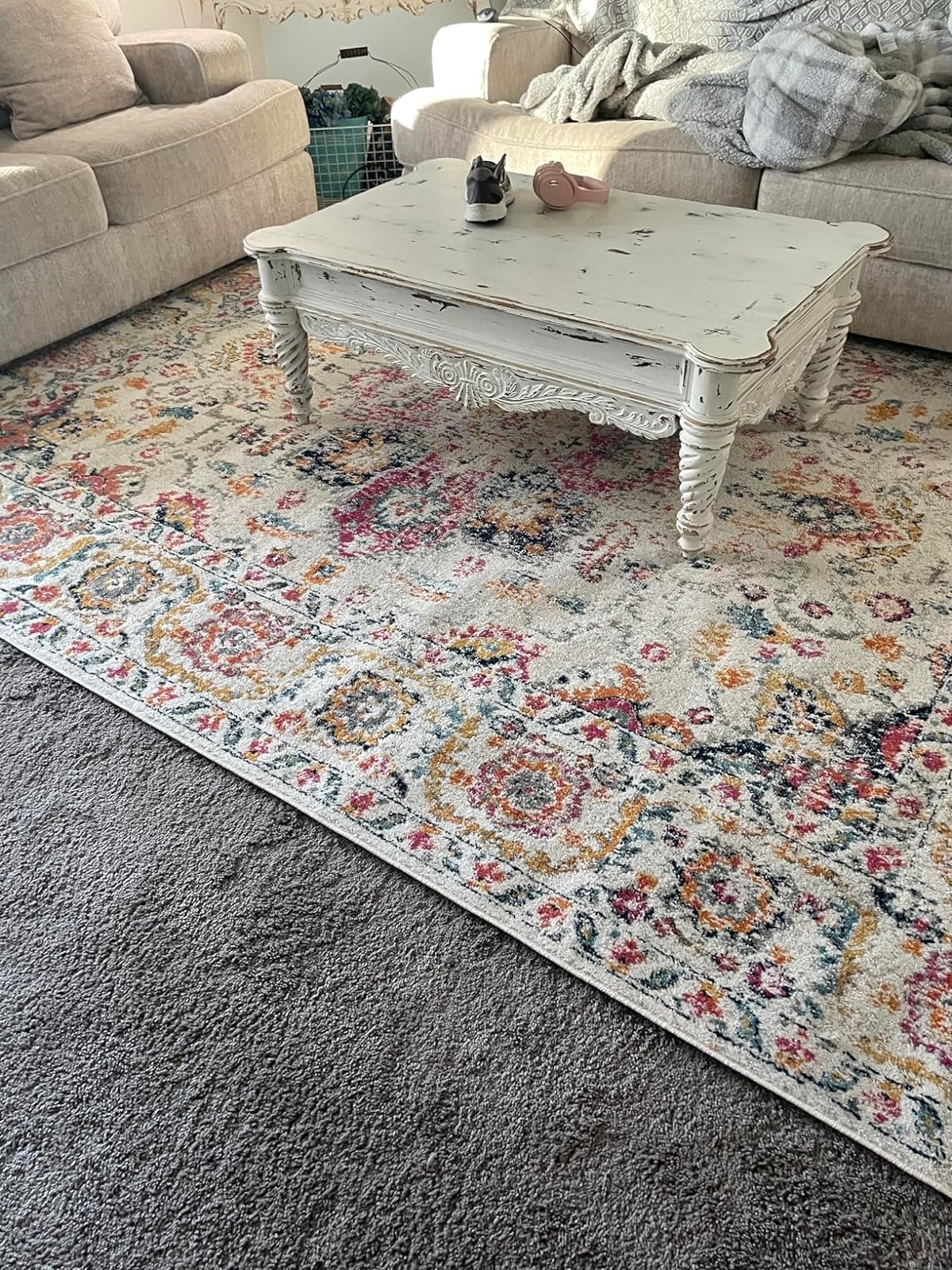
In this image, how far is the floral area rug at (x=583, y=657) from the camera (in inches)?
46.9

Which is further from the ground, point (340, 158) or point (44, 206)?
point (44, 206)

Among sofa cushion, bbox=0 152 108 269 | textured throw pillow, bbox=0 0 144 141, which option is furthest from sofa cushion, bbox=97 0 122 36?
sofa cushion, bbox=0 152 108 269

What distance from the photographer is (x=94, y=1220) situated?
983 mm

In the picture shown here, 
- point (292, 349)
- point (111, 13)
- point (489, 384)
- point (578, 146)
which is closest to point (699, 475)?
point (489, 384)

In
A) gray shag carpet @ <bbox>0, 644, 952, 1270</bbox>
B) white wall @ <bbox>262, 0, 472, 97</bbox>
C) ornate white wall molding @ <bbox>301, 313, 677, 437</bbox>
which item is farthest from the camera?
white wall @ <bbox>262, 0, 472, 97</bbox>

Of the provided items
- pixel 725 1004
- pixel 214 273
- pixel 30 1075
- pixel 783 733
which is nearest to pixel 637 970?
pixel 725 1004

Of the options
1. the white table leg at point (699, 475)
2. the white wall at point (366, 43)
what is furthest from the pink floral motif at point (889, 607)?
the white wall at point (366, 43)

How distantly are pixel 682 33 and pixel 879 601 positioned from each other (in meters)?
2.29

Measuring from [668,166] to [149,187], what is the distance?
143cm

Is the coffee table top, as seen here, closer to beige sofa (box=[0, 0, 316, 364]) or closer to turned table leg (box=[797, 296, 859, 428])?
turned table leg (box=[797, 296, 859, 428])

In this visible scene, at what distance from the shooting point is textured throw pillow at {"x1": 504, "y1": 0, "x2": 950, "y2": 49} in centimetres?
271

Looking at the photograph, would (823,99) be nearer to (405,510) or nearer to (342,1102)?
(405,510)

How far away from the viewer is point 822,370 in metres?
2.15

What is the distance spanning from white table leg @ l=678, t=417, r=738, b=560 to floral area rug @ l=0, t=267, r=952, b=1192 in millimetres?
64
